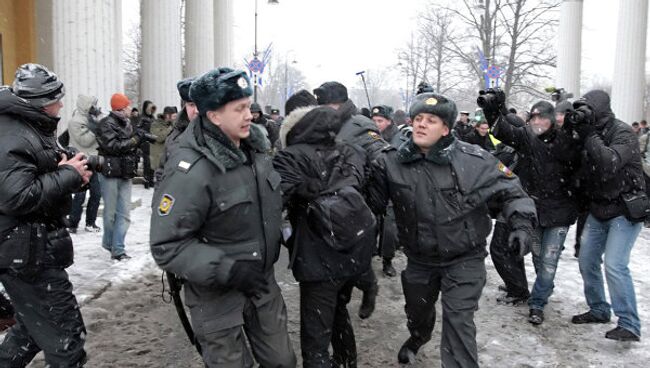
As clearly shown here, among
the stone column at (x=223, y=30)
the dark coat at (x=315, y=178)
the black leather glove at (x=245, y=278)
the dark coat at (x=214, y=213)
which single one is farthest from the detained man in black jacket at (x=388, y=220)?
the stone column at (x=223, y=30)

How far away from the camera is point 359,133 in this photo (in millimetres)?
4848

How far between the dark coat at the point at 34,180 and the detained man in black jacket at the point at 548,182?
12.9ft

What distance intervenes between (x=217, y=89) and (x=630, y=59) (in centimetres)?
1871

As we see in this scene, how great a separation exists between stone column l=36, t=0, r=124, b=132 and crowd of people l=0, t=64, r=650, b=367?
5361 mm

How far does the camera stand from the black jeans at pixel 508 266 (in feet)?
19.9

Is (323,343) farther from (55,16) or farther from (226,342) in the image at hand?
(55,16)

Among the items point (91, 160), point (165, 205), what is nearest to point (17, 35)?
point (91, 160)

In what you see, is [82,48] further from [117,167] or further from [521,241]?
[521,241]

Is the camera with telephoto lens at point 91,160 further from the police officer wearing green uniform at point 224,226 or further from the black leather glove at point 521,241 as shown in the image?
the black leather glove at point 521,241

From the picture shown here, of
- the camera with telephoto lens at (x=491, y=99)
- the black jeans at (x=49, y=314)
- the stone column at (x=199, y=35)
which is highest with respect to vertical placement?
the stone column at (x=199, y=35)

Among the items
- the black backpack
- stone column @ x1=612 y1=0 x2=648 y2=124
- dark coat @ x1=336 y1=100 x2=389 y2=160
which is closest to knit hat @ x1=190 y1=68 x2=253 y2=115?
the black backpack

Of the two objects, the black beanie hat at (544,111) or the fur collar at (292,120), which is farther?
the black beanie hat at (544,111)

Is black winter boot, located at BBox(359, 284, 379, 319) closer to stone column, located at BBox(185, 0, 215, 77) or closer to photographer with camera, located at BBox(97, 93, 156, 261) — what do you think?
photographer with camera, located at BBox(97, 93, 156, 261)

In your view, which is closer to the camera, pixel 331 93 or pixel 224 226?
pixel 224 226
